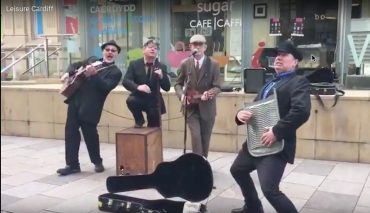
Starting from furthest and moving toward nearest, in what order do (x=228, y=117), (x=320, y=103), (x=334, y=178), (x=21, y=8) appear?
(x=21, y=8)
(x=228, y=117)
(x=320, y=103)
(x=334, y=178)

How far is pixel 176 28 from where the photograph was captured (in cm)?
1112

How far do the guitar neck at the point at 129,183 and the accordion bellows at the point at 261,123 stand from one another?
110 centimetres

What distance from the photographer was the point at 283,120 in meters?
3.66

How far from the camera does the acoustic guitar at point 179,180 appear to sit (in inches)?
162

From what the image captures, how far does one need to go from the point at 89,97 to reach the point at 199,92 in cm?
138

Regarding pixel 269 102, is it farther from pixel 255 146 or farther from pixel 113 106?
pixel 113 106

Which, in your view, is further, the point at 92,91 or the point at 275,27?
the point at 275,27

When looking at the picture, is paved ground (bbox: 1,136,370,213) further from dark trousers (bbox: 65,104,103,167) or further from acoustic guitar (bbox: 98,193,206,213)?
acoustic guitar (bbox: 98,193,206,213)

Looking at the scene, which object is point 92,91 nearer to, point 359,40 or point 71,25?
point 359,40

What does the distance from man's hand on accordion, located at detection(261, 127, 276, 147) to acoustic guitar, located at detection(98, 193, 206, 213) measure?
92 cm

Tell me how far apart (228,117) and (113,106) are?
2.00 meters

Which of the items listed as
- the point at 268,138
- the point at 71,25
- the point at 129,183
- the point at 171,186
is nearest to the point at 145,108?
the point at 129,183

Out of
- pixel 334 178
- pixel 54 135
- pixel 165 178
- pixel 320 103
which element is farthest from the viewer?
pixel 54 135

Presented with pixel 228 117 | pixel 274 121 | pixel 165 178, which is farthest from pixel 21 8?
pixel 274 121
